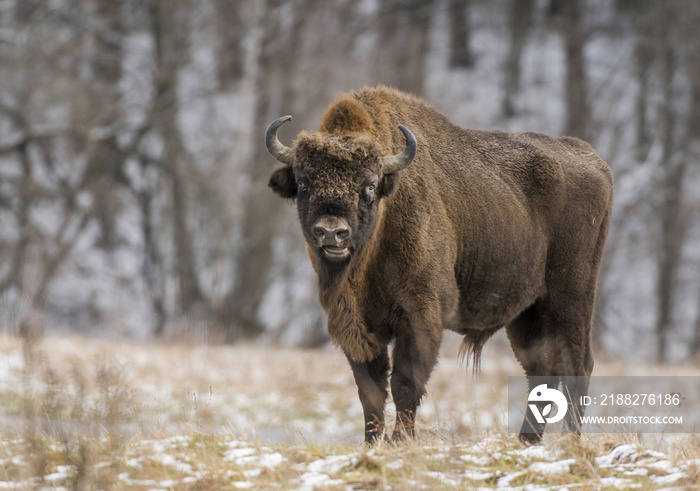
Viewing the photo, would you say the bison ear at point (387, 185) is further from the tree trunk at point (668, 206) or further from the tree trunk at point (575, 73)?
the tree trunk at point (668, 206)

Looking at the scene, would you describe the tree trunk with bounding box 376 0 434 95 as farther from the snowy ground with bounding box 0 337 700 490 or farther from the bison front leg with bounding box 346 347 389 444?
the snowy ground with bounding box 0 337 700 490

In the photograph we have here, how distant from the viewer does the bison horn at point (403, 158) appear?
5625mm

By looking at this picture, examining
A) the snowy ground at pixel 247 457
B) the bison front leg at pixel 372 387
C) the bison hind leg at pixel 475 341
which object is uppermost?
the bison hind leg at pixel 475 341

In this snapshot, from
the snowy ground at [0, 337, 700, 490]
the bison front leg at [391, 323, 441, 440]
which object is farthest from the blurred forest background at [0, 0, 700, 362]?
the snowy ground at [0, 337, 700, 490]

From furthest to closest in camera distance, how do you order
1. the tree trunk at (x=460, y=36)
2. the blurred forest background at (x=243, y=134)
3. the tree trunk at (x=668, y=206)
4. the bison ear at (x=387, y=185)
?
the tree trunk at (x=460, y=36) < the tree trunk at (x=668, y=206) < the blurred forest background at (x=243, y=134) < the bison ear at (x=387, y=185)

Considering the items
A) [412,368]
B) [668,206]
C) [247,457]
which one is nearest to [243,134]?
[668,206]

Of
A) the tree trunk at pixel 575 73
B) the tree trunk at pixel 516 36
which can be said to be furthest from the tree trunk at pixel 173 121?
the tree trunk at pixel 575 73

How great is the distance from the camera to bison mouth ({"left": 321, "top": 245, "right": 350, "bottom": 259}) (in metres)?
5.29

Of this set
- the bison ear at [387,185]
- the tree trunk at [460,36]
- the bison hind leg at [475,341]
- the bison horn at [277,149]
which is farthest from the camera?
the tree trunk at [460,36]

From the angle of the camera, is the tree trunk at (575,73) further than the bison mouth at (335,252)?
Yes

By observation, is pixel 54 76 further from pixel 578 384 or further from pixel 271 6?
pixel 578 384

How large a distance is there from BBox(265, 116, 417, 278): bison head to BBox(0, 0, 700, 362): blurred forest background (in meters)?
13.9

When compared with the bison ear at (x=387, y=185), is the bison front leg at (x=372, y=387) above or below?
below

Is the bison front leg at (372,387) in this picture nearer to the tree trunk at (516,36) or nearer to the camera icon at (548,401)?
the camera icon at (548,401)
